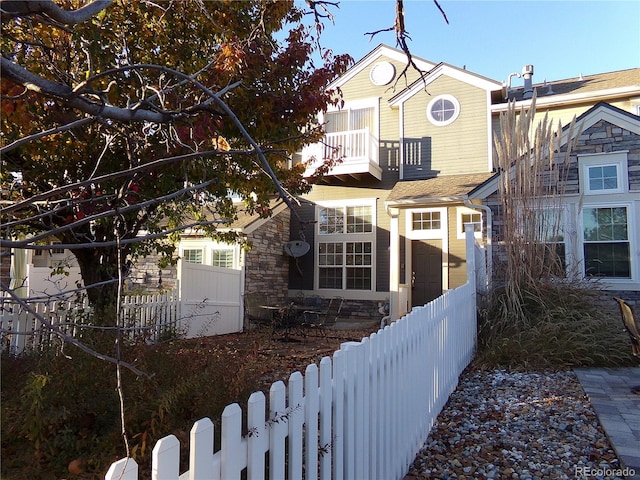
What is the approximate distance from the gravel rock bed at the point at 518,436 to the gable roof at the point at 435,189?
5310mm

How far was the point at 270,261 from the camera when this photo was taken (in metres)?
12.0

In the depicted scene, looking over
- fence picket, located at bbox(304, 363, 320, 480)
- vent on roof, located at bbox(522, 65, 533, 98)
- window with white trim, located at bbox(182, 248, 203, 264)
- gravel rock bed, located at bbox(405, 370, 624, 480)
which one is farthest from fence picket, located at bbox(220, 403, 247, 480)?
vent on roof, located at bbox(522, 65, 533, 98)

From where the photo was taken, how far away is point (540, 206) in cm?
673

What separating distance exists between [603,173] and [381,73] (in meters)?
6.87

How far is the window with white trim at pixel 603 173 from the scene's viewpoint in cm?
789

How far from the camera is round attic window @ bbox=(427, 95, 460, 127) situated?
1163 centimetres

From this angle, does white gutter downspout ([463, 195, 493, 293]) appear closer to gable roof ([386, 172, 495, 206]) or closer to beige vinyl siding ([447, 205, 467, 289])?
gable roof ([386, 172, 495, 206])

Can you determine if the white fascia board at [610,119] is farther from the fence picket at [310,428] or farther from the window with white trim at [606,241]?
the fence picket at [310,428]

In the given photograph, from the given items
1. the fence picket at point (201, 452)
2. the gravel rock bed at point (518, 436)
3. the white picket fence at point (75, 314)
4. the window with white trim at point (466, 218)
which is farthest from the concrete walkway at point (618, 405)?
the window with white trim at point (466, 218)

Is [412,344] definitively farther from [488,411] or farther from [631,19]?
[631,19]

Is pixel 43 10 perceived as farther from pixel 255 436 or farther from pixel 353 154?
pixel 353 154

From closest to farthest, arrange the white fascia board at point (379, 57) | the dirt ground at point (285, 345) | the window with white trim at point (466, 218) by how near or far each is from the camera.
A: the dirt ground at point (285, 345) < the window with white trim at point (466, 218) < the white fascia board at point (379, 57)

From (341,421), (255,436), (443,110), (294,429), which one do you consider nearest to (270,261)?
(443,110)

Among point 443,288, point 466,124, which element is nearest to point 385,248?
point 443,288
